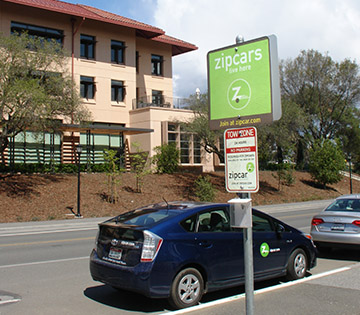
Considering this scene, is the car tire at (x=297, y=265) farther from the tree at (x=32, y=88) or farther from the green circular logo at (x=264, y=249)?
the tree at (x=32, y=88)

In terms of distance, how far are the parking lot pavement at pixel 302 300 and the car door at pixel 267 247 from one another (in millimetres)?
372

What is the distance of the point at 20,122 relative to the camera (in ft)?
71.6

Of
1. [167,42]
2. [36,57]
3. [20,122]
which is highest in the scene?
[167,42]

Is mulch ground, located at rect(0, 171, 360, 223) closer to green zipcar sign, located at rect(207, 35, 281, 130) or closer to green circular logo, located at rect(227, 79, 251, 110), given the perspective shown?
green zipcar sign, located at rect(207, 35, 281, 130)

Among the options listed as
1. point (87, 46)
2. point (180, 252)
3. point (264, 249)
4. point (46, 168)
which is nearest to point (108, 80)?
point (87, 46)

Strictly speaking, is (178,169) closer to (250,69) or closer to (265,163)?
(265,163)

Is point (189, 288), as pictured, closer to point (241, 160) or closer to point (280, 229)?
point (280, 229)

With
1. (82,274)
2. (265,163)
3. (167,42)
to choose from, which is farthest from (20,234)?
(265,163)

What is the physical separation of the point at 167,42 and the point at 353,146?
28.1 m

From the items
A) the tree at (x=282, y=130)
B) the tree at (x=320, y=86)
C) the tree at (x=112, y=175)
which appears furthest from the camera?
the tree at (x=320, y=86)

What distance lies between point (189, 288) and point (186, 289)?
57 mm

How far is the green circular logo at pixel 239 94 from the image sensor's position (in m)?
4.55

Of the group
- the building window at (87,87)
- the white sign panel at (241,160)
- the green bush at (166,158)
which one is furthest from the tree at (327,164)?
the white sign panel at (241,160)

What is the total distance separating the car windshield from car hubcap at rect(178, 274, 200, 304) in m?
5.72
